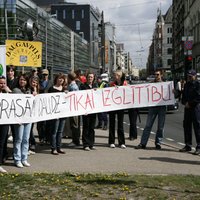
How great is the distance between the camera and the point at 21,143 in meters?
8.25

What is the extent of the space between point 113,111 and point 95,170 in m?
3.00

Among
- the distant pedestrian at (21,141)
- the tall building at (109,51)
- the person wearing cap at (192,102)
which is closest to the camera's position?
the distant pedestrian at (21,141)

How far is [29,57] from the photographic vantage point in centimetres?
1261

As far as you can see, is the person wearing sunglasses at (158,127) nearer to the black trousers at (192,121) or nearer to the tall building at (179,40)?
the black trousers at (192,121)

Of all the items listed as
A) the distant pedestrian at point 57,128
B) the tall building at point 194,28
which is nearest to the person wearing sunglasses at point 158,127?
the distant pedestrian at point 57,128

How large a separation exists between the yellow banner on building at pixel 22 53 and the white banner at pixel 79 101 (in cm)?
306

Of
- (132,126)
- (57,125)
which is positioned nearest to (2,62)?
(57,125)

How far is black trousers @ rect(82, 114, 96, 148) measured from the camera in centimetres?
1003

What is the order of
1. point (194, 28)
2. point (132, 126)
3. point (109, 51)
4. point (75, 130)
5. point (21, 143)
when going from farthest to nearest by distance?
1. point (109, 51)
2. point (194, 28)
3. point (132, 126)
4. point (75, 130)
5. point (21, 143)

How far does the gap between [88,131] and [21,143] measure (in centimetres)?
225

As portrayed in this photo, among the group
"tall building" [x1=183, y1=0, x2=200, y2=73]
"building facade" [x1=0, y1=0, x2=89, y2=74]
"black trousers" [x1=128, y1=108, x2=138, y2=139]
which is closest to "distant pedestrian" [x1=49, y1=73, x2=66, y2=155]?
"black trousers" [x1=128, y1=108, x2=138, y2=139]

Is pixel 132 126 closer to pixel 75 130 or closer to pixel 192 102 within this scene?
pixel 75 130

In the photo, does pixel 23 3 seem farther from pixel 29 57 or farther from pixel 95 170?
pixel 95 170

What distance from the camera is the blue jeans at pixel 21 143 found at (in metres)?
8.05
